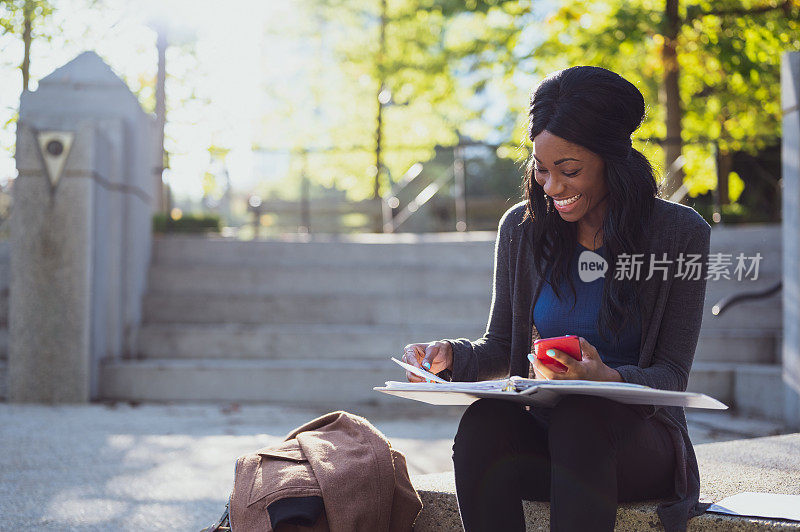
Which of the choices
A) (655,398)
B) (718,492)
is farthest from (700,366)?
(655,398)

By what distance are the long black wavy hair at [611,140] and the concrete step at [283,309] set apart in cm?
520

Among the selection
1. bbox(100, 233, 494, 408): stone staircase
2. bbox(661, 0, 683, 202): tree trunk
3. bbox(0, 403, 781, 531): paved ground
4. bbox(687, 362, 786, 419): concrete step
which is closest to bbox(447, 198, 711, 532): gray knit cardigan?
bbox(0, 403, 781, 531): paved ground

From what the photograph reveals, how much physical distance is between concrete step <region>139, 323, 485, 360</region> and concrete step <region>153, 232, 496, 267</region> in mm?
1399

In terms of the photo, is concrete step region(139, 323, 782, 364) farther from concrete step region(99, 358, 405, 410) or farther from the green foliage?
the green foliage

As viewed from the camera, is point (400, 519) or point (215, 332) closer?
point (400, 519)

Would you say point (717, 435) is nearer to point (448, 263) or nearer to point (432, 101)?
point (448, 263)

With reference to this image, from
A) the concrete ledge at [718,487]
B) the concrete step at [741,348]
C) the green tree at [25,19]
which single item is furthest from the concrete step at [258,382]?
the green tree at [25,19]

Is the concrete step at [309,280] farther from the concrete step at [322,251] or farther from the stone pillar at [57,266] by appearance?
the stone pillar at [57,266]

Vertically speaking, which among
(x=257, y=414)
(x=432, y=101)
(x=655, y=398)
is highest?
(x=432, y=101)

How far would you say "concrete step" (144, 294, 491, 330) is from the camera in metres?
7.77

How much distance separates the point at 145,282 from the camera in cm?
817

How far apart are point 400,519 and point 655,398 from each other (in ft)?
3.79

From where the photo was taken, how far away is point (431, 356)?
2.62 meters

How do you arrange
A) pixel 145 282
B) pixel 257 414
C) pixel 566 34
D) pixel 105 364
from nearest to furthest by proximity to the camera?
1. pixel 257 414
2. pixel 105 364
3. pixel 145 282
4. pixel 566 34
